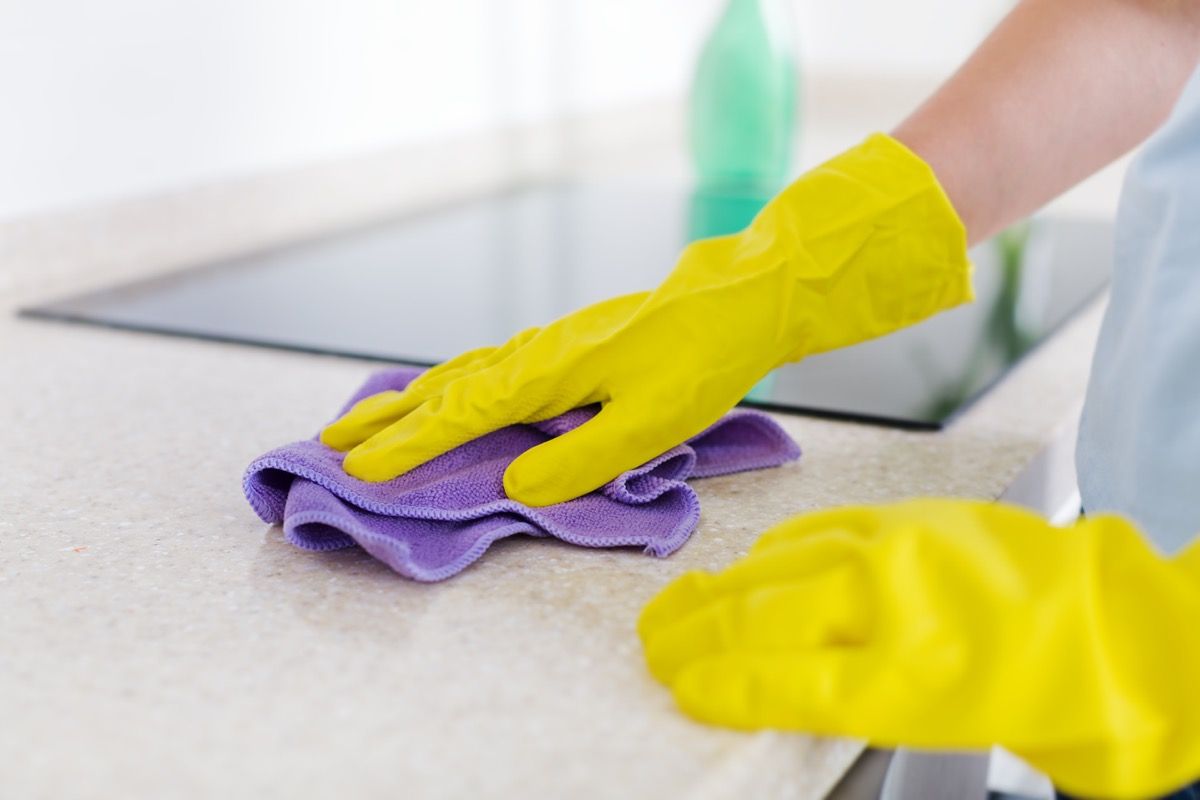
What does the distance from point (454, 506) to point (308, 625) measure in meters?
0.12

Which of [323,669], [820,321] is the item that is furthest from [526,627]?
[820,321]

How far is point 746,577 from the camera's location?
1.85ft

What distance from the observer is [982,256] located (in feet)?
4.80

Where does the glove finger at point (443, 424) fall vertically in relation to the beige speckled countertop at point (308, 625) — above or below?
above

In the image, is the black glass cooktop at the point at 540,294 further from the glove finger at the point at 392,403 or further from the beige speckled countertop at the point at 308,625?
the glove finger at the point at 392,403

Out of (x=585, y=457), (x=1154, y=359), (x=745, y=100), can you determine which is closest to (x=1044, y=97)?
(x=1154, y=359)

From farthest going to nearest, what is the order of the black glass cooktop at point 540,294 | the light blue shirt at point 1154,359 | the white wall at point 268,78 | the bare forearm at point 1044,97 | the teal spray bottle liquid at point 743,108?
1. the teal spray bottle liquid at point 743,108
2. the white wall at point 268,78
3. the black glass cooktop at point 540,294
4. the bare forearm at point 1044,97
5. the light blue shirt at point 1154,359

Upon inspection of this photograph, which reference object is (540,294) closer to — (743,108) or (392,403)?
(392,403)

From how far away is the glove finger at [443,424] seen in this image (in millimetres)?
731

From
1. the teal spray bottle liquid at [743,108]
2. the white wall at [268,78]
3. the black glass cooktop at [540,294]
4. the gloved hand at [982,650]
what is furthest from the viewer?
the teal spray bottle liquid at [743,108]

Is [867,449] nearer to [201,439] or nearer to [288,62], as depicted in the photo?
[201,439]

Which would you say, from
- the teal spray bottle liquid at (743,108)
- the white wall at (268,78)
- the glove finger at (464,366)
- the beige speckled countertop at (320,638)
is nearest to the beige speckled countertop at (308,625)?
the beige speckled countertop at (320,638)

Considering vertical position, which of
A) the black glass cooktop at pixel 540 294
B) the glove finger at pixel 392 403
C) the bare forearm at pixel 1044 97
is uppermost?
the bare forearm at pixel 1044 97

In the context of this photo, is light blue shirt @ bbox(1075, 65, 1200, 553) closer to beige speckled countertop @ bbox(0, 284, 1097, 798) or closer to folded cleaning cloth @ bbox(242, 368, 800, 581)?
beige speckled countertop @ bbox(0, 284, 1097, 798)
